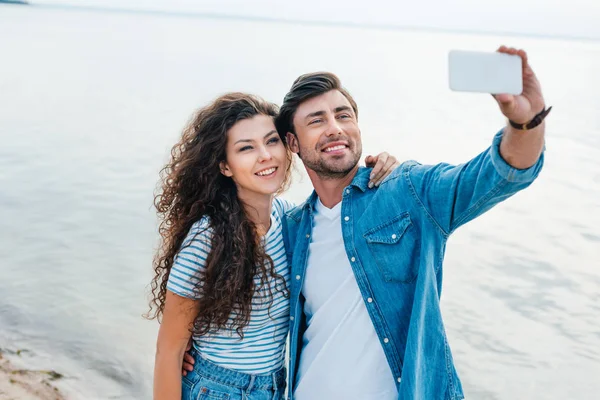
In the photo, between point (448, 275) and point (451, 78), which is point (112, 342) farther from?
point (451, 78)

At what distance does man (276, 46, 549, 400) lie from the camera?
9.07 ft

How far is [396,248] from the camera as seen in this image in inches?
115

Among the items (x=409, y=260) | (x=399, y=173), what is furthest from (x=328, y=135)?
(x=409, y=260)

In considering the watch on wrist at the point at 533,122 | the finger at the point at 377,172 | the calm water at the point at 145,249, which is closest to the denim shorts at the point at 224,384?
the finger at the point at 377,172

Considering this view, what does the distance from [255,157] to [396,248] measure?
0.90 metres

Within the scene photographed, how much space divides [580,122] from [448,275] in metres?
15.8

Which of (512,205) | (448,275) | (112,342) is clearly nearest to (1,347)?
(112,342)

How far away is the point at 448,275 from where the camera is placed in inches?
336

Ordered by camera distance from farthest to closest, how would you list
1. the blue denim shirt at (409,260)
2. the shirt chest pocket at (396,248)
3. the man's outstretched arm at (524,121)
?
the shirt chest pocket at (396,248) → the blue denim shirt at (409,260) → the man's outstretched arm at (524,121)

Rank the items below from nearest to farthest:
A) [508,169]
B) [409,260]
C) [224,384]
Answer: [508,169], [409,260], [224,384]

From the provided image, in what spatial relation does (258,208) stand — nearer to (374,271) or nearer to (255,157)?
(255,157)

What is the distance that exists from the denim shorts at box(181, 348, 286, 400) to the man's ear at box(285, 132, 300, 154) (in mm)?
1206

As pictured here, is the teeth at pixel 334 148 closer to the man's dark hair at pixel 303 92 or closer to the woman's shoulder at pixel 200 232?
the man's dark hair at pixel 303 92

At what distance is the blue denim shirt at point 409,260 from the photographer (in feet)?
9.07
